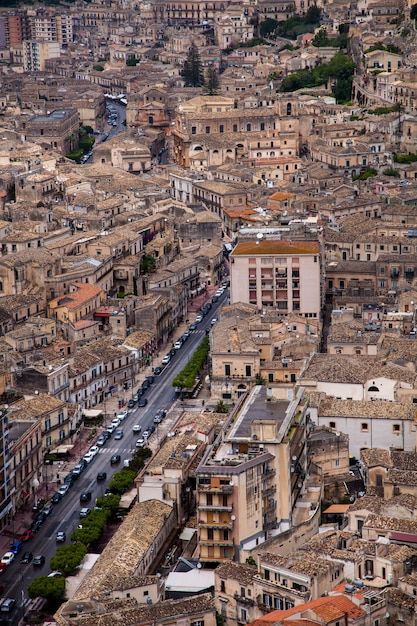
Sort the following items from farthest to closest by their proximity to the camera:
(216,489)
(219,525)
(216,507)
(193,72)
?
(193,72) < (219,525) < (216,507) < (216,489)

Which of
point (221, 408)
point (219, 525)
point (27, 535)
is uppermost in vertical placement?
point (219, 525)

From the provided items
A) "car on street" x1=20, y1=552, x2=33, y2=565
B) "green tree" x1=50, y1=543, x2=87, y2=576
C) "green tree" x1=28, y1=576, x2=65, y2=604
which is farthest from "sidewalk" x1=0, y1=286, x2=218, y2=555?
"green tree" x1=28, y1=576, x2=65, y2=604

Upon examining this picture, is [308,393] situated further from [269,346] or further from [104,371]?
[104,371]

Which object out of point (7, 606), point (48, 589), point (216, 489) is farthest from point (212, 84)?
point (7, 606)

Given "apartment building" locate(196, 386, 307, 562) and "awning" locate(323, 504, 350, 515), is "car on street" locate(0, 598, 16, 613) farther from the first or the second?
"awning" locate(323, 504, 350, 515)

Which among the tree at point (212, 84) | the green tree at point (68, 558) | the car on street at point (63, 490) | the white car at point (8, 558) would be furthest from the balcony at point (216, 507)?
the tree at point (212, 84)

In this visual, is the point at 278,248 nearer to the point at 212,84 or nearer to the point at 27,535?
the point at 27,535
